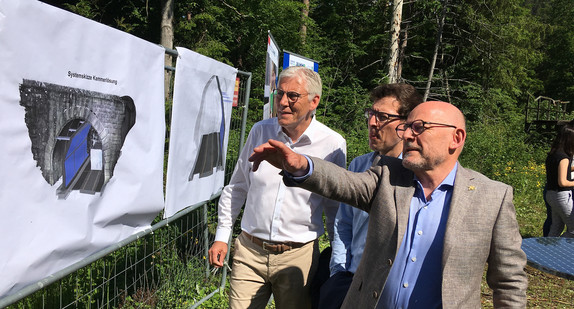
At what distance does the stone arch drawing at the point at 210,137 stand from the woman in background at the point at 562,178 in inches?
147

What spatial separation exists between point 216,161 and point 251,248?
0.98 metres

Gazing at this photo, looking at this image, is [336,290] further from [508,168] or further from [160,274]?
[508,168]

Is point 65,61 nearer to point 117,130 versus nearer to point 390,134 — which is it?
point 117,130

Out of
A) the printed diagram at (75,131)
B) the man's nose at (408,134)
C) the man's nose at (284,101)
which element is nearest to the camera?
the printed diagram at (75,131)

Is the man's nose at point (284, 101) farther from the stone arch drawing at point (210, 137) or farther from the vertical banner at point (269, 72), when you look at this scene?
the vertical banner at point (269, 72)

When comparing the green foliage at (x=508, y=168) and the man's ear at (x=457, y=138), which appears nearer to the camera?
the man's ear at (x=457, y=138)

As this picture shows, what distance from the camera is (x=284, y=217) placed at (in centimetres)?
269

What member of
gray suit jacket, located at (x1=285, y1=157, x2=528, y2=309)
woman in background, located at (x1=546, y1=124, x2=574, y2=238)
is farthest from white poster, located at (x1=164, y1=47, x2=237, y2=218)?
woman in background, located at (x1=546, y1=124, x2=574, y2=238)

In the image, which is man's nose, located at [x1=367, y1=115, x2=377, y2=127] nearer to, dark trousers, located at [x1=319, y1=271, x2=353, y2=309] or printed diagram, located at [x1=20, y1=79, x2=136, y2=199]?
dark trousers, located at [x1=319, y1=271, x2=353, y2=309]

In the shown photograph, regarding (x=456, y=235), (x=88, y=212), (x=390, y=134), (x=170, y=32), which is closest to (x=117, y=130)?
(x=88, y=212)

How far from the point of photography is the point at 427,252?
1759 mm

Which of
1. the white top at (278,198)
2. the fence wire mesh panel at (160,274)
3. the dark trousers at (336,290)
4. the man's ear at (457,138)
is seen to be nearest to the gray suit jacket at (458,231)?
the man's ear at (457,138)

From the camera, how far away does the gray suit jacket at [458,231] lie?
1.71m

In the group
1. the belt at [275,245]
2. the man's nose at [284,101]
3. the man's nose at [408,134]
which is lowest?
the belt at [275,245]
